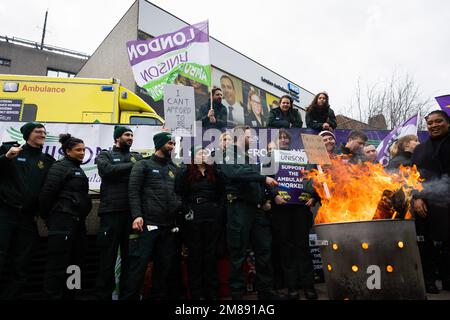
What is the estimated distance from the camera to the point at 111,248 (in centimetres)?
441

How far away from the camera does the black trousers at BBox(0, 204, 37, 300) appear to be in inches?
160

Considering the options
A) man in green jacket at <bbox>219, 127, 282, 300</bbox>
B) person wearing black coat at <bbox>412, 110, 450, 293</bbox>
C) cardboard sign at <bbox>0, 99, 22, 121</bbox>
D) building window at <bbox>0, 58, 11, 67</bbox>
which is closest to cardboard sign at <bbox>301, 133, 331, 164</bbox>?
man in green jacket at <bbox>219, 127, 282, 300</bbox>

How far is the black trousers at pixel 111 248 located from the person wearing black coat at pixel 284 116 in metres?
3.15

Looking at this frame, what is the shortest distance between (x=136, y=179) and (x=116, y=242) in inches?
33.7

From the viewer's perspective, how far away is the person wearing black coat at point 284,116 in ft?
20.8

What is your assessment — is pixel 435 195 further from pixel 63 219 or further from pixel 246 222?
pixel 63 219

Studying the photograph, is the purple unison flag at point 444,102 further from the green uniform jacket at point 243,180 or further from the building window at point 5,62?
the building window at point 5,62

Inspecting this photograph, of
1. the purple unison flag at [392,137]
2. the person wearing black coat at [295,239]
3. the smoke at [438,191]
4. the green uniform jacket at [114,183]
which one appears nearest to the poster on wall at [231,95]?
A: the purple unison flag at [392,137]

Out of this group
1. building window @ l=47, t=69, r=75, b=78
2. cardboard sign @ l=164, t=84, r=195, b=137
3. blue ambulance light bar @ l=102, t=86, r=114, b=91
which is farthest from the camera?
building window @ l=47, t=69, r=75, b=78

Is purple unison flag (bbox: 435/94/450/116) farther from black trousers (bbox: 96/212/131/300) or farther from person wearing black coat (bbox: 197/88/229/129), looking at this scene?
black trousers (bbox: 96/212/131/300)

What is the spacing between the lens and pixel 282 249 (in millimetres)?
4836

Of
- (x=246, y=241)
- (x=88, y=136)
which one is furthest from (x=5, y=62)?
(x=246, y=241)

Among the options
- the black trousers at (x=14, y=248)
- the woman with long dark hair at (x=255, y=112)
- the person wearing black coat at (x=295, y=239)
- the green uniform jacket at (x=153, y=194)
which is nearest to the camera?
the black trousers at (x=14, y=248)

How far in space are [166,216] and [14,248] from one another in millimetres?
1854
